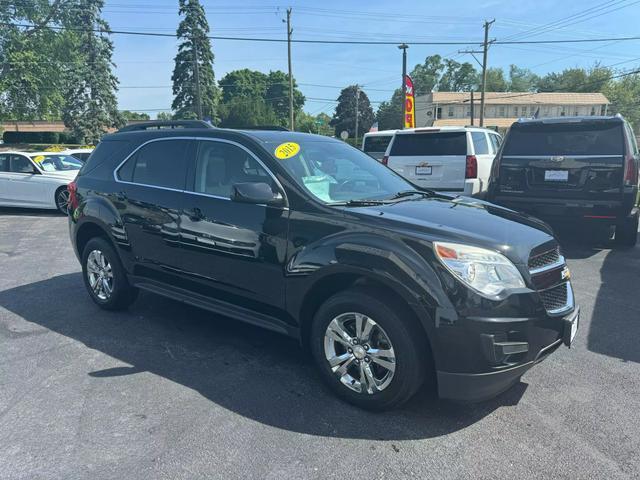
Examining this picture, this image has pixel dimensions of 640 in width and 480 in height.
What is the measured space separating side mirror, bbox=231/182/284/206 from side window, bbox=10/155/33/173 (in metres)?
11.0

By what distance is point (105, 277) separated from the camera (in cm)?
487

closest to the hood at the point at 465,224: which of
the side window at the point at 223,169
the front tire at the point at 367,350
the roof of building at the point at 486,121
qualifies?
the front tire at the point at 367,350

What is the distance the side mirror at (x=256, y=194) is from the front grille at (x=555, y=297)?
6.03 ft

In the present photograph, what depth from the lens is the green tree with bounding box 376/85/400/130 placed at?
9406 centimetres

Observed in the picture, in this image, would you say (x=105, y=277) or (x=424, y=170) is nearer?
(x=105, y=277)

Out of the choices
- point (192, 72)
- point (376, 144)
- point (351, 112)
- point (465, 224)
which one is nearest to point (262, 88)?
point (351, 112)

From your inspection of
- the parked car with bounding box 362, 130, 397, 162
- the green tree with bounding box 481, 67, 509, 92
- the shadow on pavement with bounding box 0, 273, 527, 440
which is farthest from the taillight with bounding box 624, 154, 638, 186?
the green tree with bounding box 481, 67, 509, 92

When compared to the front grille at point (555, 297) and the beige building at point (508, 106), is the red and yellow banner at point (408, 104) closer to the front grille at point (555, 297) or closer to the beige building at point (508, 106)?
the front grille at point (555, 297)

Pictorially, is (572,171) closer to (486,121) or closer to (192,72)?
(192,72)

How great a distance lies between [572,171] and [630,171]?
27.9 inches

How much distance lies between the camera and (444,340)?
8.79 feet

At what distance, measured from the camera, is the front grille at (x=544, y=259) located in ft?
9.52

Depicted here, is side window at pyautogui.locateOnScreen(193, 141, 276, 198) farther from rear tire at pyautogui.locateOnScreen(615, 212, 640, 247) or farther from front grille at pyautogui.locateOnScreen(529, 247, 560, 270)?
rear tire at pyautogui.locateOnScreen(615, 212, 640, 247)

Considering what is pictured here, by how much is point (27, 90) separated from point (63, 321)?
32.1 m
